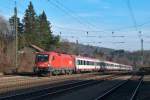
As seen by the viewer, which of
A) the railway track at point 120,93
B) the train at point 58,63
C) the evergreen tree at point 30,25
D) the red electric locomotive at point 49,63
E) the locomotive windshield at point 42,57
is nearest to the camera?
the railway track at point 120,93

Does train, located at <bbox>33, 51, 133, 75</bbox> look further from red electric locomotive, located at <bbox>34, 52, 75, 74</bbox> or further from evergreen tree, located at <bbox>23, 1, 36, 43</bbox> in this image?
evergreen tree, located at <bbox>23, 1, 36, 43</bbox>

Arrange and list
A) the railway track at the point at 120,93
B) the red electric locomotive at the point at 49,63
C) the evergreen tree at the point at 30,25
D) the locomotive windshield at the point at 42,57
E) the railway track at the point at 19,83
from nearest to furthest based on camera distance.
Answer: the railway track at the point at 120,93 < the railway track at the point at 19,83 < the red electric locomotive at the point at 49,63 < the locomotive windshield at the point at 42,57 < the evergreen tree at the point at 30,25

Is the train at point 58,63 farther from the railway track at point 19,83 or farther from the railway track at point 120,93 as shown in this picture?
the railway track at point 120,93

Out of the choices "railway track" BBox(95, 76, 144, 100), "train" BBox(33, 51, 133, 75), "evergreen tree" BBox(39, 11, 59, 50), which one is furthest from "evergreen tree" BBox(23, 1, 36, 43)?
"railway track" BBox(95, 76, 144, 100)

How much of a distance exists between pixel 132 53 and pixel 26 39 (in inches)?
2070

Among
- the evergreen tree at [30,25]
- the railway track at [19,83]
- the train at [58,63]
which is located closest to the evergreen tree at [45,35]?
the evergreen tree at [30,25]

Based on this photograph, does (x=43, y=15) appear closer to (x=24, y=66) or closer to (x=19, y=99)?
(x=24, y=66)

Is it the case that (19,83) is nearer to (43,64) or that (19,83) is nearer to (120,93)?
(120,93)

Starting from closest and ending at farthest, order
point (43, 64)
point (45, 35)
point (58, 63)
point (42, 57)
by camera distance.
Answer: point (43, 64), point (42, 57), point (58, 63), point (45, 35)

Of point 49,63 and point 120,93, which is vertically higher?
point 49,63

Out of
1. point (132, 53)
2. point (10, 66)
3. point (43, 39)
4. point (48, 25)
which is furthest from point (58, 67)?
point (132, 53)

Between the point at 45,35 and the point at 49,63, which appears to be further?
the point at 45,35

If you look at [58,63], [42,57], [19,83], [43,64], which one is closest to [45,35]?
[58,63]

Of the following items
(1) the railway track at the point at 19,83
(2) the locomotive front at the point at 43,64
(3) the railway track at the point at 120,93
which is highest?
(2) the locomotive front at the point at 43,64
